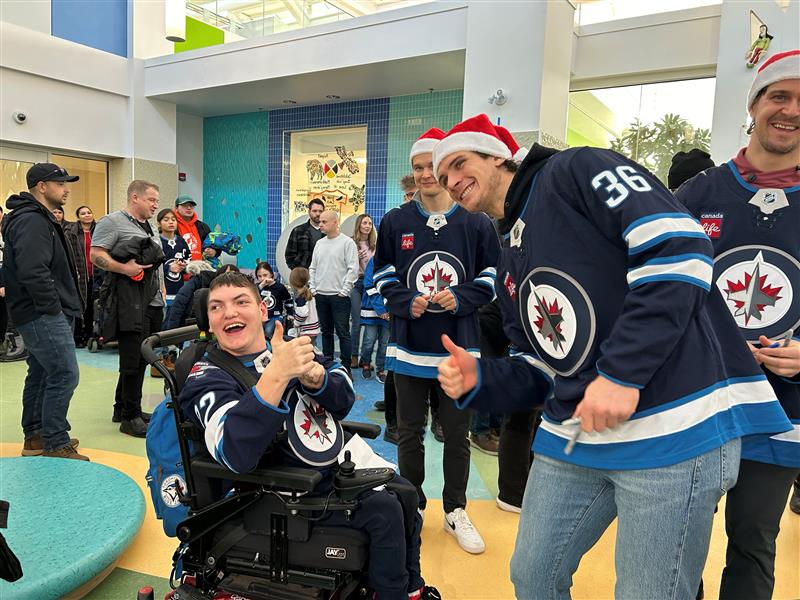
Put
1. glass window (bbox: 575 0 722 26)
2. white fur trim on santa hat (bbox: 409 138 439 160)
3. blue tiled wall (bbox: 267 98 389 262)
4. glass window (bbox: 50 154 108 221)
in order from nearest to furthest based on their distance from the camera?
white fur trim on santa hat (bbox: 409 138 439 160)
glass window (bbox: 575 0 722 26)
blue tiled wall (bbox: 267 98 389 262)
glass window (bbox: 50 154 108 221)

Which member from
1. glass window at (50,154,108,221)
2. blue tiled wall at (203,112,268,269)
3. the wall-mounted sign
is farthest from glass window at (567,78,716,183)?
glass window at (50,154,108,221)

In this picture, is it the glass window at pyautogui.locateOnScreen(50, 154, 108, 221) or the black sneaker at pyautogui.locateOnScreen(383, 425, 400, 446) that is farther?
the glass window at pyautogui.locateOnScreen(50, 154, 108, 221)

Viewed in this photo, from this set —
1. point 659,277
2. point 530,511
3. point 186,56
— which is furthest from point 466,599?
point 186,56

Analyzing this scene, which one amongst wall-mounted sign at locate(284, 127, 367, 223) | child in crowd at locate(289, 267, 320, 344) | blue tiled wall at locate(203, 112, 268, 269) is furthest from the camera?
blue tiled wall at locate(203, 112, 268, 269)

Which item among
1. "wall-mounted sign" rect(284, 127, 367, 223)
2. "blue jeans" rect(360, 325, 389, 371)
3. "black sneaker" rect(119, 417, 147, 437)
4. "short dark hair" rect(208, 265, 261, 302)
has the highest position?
"wall-mounted sign" rect(284, 127, 367, 223)

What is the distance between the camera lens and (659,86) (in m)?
6.59

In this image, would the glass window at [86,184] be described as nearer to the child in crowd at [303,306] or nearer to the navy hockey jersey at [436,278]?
the child in crowd at [303,306]

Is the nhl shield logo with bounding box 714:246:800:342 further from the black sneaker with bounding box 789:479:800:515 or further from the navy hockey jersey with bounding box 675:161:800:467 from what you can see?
the black sneaker with bounding box 789:479:800:515

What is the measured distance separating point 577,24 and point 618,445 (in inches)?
274

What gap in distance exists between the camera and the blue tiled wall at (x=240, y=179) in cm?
979

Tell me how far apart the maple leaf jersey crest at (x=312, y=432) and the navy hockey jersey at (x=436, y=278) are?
2.65 feet

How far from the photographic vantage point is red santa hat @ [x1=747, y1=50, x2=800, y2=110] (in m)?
1.37

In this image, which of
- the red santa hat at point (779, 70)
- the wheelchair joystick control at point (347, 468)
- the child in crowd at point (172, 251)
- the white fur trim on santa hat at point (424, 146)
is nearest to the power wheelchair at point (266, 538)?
the wheelchair joystick control at point (347, 468)

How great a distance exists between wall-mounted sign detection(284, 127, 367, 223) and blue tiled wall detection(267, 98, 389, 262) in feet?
0.39
